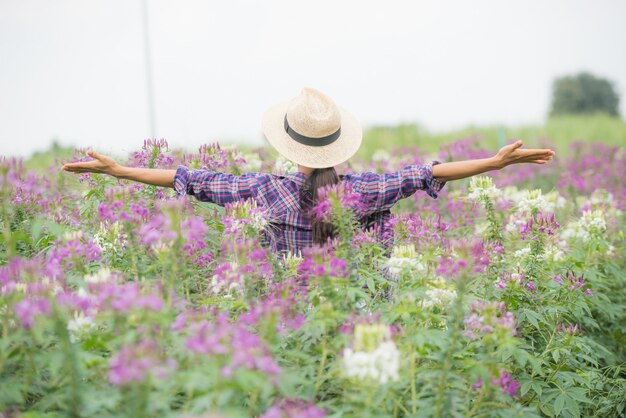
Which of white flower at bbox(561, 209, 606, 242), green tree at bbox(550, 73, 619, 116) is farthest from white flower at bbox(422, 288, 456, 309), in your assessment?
green tree at bbox(550, 73, 619, 116)

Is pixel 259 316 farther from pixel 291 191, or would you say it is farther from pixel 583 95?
pixel 583 95

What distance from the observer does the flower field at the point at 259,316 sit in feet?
5.90

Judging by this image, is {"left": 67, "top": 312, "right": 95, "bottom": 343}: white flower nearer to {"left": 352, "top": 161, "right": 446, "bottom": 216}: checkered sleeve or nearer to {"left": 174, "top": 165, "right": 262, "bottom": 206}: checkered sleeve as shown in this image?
{"left": 174, "top": 165, "right": 262, "bottom": 206}: checkered sleeve

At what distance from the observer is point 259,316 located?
1902mm

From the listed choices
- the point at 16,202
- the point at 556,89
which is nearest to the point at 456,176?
the point at 16,202

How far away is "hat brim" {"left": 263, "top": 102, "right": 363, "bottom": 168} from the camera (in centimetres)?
340

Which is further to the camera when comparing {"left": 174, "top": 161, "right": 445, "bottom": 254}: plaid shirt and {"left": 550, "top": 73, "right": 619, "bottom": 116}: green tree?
{"left": 550, "top": 73, "right": 619, "bottom": 116}: green tree

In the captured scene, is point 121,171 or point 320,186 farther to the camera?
point 320,186

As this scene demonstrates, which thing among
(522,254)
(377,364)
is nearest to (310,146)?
(522,254)

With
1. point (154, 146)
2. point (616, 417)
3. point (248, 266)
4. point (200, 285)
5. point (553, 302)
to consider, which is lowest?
point (616, 417)

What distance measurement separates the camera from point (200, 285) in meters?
3.02

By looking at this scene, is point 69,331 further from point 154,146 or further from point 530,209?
point 530,209

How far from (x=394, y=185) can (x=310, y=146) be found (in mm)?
481

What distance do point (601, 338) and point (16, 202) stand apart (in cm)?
364
